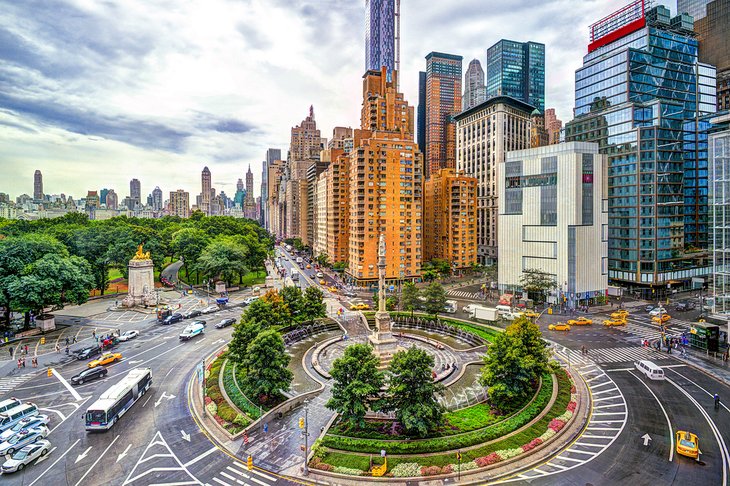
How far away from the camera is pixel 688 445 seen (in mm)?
28656

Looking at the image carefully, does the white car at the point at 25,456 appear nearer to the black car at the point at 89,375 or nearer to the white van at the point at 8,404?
the white van at the point at 8,404

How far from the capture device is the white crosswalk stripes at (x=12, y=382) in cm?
4077

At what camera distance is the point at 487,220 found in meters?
138

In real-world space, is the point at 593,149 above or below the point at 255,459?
above

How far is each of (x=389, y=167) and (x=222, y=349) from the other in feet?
206

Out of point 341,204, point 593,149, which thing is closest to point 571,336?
point 593,149

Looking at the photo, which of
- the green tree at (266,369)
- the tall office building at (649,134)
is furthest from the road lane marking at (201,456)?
the tall office building at (649,134)

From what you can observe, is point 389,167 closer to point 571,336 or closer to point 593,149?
point 593,149

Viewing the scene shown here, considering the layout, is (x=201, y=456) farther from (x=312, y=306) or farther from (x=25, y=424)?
(x=312, y=306)

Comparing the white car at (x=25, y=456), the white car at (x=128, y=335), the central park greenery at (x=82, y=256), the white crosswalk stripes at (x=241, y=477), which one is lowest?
the white crosswalk stripes at (x=241, y=477)

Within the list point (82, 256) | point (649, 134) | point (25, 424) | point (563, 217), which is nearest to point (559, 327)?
point (563, 217)

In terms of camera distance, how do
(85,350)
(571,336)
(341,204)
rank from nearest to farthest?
(85,350) → (571,336) → (341,204)

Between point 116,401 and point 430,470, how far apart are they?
2812 cm

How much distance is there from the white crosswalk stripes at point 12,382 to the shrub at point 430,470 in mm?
44445
